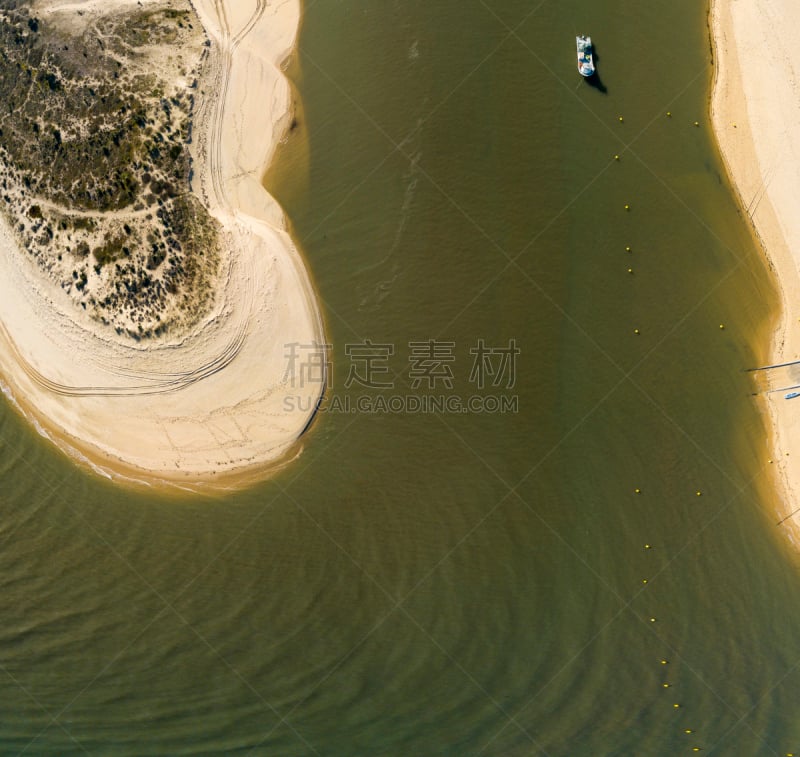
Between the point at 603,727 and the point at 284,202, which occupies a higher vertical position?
the point at 284,202

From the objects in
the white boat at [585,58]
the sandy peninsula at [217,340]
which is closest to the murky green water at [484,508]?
the white boat at [585,58]

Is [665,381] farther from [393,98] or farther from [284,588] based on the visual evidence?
[284,588]

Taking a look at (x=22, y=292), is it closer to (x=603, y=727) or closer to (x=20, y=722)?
(x=20, y=722)

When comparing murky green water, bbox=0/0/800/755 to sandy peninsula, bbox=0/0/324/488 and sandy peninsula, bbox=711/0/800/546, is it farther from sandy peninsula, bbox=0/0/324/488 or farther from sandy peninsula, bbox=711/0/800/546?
sandy peninsula, bbox=0/0/324/488

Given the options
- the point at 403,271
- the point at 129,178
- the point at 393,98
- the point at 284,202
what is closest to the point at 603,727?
the point at 403,271

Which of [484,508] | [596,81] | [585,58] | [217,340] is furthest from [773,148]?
[217,340]

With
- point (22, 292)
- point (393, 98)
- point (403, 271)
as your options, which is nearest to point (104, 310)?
point (22, 292)

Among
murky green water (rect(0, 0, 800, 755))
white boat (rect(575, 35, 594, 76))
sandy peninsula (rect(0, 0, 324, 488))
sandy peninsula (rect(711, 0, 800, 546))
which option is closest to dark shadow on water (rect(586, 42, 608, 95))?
white boat (rect(575, 35, 594, 76))

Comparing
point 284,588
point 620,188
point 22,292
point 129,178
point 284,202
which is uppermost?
point 620,188
